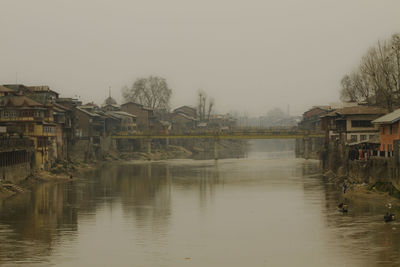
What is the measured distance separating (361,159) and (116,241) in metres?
29.2

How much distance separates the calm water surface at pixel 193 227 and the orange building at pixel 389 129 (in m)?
6.26

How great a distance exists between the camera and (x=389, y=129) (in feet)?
173

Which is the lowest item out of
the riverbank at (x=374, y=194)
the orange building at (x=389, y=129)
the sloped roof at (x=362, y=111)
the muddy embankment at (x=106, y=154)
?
the riverbank at (x=374, y=194)

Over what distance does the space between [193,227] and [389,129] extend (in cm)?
2228

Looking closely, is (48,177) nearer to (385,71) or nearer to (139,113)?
(385,71)

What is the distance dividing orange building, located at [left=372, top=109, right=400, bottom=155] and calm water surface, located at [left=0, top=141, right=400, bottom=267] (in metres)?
6.26

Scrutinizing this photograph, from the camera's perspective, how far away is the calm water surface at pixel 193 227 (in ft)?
100

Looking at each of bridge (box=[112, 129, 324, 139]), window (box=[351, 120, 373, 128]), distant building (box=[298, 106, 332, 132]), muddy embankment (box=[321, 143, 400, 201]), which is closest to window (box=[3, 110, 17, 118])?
muddy embankment (box=[321, 143, 400, 201])

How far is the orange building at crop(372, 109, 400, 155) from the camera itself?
163 feet

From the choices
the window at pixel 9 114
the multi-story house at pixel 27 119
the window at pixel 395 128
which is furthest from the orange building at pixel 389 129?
the window at pixel 9 114

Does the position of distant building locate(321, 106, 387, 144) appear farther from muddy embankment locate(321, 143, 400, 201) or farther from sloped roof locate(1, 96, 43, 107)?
sloped roof locate(1, 96, 43, 107)

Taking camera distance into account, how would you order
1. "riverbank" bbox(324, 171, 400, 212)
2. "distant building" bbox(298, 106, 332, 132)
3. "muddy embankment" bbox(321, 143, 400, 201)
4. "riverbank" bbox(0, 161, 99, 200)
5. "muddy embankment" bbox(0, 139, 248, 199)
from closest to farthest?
"riverbank" bbox(324, 171, 400, 212), "muddy embankment" bbox(321, 143, 400, 201), "riverbank" bbox(0, 161, 99, 200), "muddy embankment" bbox(0, 139, 248, 199), "distant building" bbox(298, 106, 332, 132)

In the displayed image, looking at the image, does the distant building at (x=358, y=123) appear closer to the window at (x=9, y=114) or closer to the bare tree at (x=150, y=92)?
the window at (x=9, y=114)

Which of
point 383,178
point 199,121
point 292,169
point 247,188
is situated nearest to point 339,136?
point 292,169
